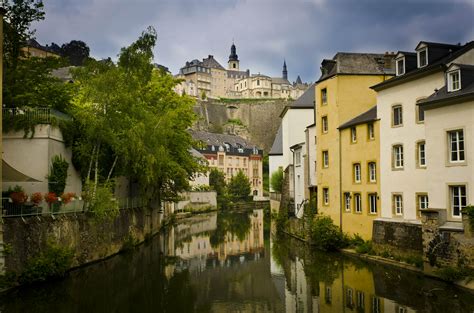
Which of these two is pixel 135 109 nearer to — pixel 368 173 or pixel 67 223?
pixel 67 223

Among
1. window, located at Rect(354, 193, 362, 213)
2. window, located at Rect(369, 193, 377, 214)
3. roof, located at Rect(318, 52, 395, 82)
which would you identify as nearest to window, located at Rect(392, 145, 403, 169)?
window, located at Rect(369, 193, 377, 214)

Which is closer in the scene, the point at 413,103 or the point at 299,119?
the point at 413,103

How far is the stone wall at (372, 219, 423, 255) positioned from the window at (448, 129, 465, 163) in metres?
3.75

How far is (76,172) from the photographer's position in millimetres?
25625

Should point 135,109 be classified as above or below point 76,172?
above

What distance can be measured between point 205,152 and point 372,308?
67.2 metres

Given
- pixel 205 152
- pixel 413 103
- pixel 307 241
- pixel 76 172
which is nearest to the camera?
pixel 413 103

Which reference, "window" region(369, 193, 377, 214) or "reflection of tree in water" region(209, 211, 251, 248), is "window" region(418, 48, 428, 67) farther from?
"reflection of tree in water" region(209, 211, 251, 248)

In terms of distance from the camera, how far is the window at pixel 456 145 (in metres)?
18.4

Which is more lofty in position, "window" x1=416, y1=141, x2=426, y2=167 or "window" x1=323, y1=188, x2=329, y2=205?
"window" x1=416, y1=141, x2=426, y2=167

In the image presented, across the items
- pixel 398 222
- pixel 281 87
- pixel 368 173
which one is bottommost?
pixel 398 222

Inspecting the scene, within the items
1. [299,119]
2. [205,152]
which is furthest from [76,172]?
[205,152]

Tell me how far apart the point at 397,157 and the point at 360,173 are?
301 centimetres

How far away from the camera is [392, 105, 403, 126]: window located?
923 inches
